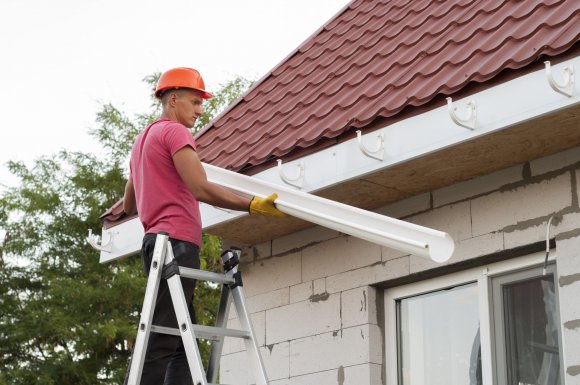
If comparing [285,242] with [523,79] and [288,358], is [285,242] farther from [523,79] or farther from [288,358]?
[523,79]

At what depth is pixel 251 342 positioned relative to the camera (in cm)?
452

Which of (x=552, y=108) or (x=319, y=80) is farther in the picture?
(x=319, y=80)

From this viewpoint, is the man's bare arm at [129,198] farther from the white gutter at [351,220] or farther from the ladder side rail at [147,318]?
the ladder side rail at [147,318]

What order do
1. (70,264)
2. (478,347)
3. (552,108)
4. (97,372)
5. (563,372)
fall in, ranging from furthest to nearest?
1. (70,264)
2. (97,372)
3. (478,347)
4. (563,372)
5. (552,108)

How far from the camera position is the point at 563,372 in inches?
198

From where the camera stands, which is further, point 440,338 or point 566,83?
point 440,338

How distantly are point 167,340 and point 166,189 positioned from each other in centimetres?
70

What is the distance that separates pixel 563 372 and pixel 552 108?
139 cm

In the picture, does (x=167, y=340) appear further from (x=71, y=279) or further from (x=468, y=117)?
(x=71, y=279)

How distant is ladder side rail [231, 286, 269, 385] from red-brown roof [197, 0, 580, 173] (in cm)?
128

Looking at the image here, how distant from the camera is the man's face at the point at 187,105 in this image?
483 centimetres

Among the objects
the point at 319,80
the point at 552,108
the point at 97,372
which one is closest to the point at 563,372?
the point at 552,108

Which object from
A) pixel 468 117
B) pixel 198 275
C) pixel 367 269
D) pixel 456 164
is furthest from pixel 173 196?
pixel 367 269

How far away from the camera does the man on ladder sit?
439 centimetres
